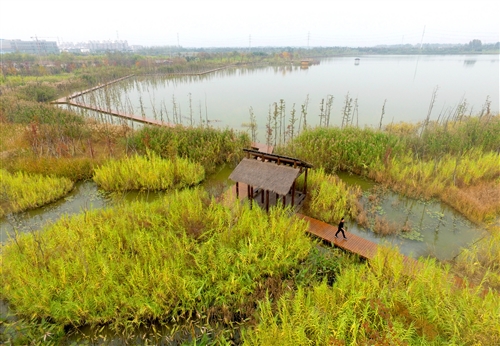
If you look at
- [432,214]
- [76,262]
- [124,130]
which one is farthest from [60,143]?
[432,214]

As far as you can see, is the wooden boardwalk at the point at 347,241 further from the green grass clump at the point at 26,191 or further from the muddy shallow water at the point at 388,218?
the green grass clump at the point at 26,191

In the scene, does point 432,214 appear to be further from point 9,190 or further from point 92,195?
point 9,190

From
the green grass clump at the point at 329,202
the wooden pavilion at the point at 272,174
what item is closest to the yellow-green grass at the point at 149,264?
the wooden pavilion at the point at 272,174

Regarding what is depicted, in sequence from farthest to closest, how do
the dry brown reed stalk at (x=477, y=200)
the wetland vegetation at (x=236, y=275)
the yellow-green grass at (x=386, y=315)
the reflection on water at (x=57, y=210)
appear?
the dry brown reed stalk at (x=477, y=200), the reflection on water at (x=57, y=210), the wetland vegetation at (x=236, y=275), the yellow-green grass at (x=386, y=315)

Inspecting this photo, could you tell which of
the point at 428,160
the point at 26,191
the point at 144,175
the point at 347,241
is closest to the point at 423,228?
the point at 347,241

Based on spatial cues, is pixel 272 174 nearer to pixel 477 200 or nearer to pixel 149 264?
pixel 149 264

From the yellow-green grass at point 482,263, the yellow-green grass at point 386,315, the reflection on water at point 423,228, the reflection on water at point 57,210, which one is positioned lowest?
the reflection on water at point 57,210

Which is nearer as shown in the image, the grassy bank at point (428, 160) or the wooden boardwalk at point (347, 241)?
the wooden boardwalk at point (347, 241)
